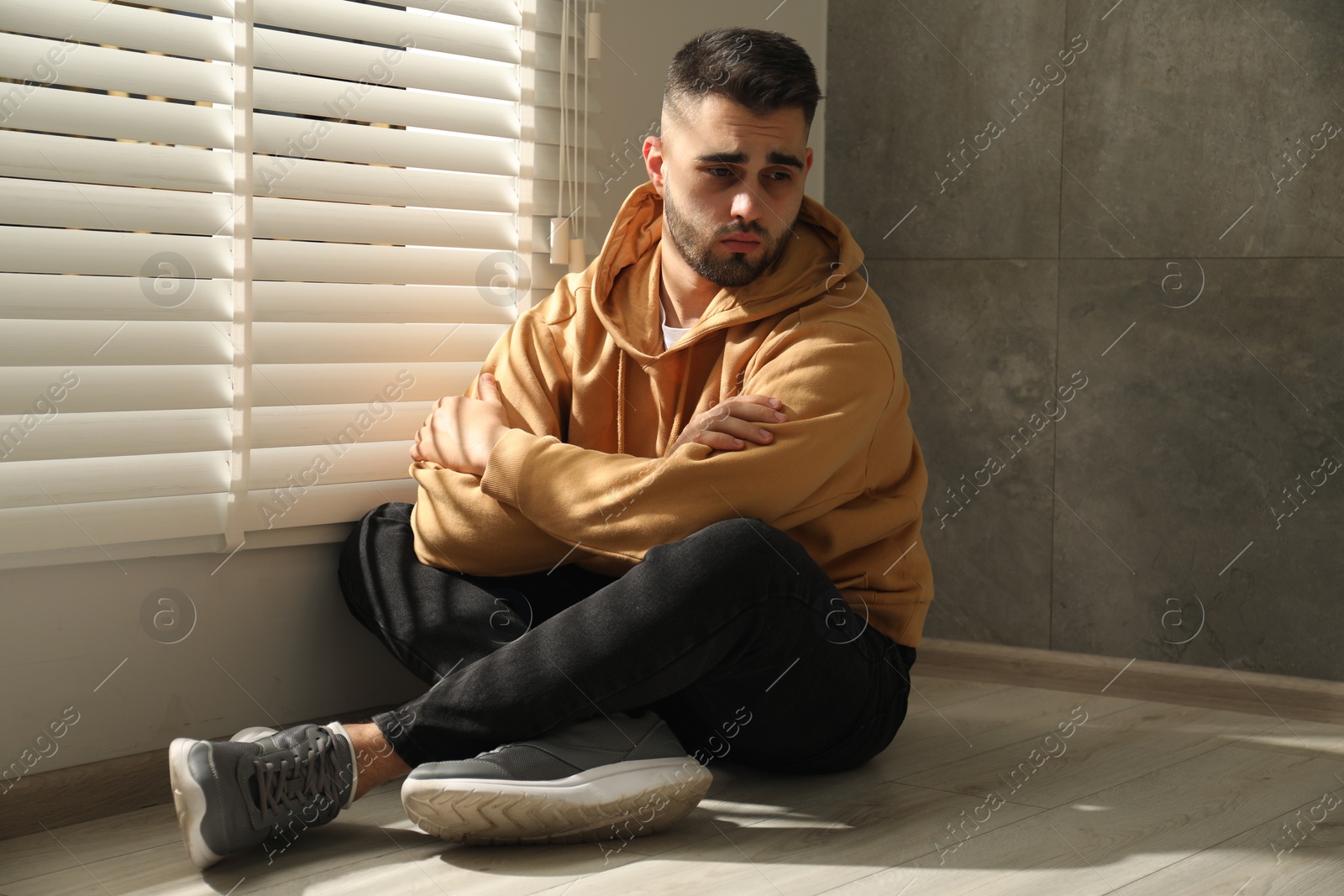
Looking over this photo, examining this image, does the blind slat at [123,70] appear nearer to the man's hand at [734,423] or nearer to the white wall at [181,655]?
the white wall at [181,655]

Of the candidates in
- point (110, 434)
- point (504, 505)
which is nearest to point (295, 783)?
point (504, 505)

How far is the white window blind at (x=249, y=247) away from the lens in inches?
58.5

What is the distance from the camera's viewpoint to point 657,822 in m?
1.44

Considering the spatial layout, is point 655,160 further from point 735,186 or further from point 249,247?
point 249,247

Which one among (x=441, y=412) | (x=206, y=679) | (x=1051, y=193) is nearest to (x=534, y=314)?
(x=441, y=412)

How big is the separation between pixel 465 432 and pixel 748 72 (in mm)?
614

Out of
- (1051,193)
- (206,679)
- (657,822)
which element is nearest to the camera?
(657,822)

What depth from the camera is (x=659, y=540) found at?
57.4 inches

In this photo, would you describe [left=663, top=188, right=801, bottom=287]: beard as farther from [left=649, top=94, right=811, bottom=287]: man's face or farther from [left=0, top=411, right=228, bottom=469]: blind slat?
[left=0, top=411, right=228, bottom=469]: blind slat

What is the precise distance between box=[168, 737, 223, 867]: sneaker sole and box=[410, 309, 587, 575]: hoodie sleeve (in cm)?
43

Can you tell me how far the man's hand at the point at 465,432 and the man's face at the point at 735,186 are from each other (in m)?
0.35

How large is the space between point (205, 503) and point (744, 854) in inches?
32.6

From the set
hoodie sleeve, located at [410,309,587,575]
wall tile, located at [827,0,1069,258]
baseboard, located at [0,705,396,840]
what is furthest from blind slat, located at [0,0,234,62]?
wall tile, located at [827,0,1069,258]

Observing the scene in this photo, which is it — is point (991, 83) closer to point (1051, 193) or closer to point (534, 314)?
point (1051, 193)
